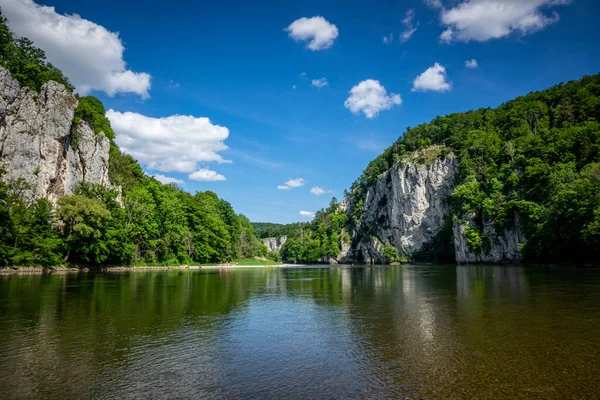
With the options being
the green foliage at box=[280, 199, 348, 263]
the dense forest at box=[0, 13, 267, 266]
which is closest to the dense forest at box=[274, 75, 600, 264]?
the green foliage at box=[280, 199, 348, 263]

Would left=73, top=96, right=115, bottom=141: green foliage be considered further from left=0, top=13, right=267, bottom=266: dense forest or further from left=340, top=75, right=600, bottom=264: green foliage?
left=340, top=75, right=600, bottom=264: green foliage

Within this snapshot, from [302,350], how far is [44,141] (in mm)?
65203

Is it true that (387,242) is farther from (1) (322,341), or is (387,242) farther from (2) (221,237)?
(1) (322,341)

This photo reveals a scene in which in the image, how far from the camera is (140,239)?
7081 cm

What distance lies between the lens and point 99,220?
179 feet

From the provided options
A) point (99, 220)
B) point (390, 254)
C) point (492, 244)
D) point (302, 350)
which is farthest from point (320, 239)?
point (302, 350)

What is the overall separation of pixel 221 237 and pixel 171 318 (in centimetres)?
8117

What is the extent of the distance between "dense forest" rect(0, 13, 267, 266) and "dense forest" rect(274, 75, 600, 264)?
64131 mm

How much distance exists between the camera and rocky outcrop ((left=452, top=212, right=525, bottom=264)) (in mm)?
73169

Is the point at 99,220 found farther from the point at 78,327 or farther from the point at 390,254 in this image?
the point at 390,254

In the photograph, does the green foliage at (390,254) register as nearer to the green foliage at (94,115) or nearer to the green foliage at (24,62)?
the green foliage at (94,115)

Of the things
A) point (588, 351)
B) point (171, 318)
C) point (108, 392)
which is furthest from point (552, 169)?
point (108, 392)

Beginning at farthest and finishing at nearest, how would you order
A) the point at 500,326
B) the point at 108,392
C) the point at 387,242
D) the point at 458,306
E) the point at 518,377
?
Result: the point at 387,242 < the point at 458,306 < the point at 500,326 < the point at 518,377 < the point at 108,392

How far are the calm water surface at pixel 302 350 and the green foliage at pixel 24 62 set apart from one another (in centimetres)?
5518
